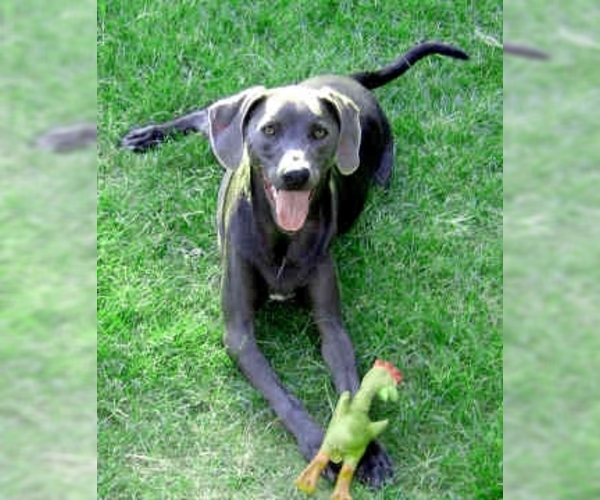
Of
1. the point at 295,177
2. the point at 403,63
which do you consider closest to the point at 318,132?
the point at 295,177

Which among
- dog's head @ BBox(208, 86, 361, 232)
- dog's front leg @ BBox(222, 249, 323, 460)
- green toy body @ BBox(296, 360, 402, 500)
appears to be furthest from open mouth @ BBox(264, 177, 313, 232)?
green toy body @ BBox(296, 360, 402, 500)

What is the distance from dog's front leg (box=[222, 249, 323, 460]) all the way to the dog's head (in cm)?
27

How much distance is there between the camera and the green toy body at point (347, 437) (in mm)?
3098

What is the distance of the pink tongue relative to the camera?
3.54 m

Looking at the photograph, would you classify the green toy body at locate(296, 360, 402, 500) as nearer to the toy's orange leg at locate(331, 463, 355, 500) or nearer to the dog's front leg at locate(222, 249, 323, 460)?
the toy's orange leg at locate(331, 463, 355, 500)

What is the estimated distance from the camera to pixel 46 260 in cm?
167

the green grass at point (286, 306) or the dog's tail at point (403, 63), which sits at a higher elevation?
the dog's tail at point (403, 63)

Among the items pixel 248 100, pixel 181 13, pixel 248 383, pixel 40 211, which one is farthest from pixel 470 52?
pixel 40 211

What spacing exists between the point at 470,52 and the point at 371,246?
1.60 metres

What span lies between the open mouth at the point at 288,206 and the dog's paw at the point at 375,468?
0.82 m

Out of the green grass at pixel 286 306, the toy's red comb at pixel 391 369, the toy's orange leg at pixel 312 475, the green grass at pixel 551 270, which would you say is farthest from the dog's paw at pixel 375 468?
the green grass at pixel 551 270

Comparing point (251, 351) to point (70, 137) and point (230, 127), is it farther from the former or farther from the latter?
point (70, 137)

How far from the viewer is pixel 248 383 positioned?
3.60 m

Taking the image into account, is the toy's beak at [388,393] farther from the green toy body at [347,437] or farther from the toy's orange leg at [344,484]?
the toy's orange leg at [344,484]
